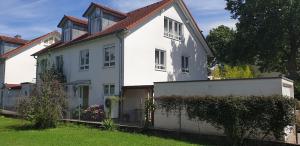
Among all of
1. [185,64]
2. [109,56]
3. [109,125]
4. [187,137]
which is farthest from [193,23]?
[187,137]

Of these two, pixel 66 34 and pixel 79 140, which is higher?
pixel 66 34

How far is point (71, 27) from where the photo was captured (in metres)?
32.7

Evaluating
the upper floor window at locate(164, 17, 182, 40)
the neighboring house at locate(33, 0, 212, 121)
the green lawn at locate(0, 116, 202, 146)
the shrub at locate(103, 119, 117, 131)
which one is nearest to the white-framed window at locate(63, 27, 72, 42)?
the neighboring house at locate(33, 0, 212, 121)

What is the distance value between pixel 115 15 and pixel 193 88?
44.2ft

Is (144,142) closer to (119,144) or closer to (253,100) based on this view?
(119,144)

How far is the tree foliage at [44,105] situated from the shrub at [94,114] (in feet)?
10.5

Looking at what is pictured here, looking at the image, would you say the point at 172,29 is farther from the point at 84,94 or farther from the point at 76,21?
the point at 76,21

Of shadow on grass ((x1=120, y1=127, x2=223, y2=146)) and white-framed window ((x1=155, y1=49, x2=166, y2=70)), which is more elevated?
white-framed window ((x1=155, y1=49, x2=166, y2=70))

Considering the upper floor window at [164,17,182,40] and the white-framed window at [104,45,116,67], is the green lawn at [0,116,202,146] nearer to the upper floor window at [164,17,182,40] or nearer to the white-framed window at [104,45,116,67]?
the white-framed window at [104,45,116,67]

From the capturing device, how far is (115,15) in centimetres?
2909

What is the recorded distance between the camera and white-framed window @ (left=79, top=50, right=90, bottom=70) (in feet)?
91.5

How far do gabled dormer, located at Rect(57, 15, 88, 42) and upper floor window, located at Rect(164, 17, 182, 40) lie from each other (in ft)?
31.3

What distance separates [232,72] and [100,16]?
19.5 metres

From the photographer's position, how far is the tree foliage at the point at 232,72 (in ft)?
133
